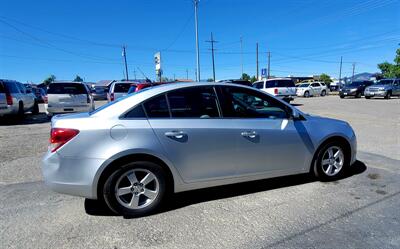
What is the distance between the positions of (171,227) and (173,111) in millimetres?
1345

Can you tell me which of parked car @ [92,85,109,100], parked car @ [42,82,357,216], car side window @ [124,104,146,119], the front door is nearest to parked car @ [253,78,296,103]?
parked car @ [42,82,357,216]

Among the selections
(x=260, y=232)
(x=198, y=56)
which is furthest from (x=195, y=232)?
(x=198, y=56)

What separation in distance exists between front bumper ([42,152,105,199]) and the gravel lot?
0.39 metres

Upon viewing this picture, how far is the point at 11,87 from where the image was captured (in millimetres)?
12031

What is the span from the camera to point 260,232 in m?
3.10

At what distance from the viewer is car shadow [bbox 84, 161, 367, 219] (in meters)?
3.74

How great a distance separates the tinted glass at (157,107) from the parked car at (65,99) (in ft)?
29.0

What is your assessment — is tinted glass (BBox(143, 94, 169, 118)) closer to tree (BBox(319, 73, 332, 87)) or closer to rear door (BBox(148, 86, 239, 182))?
rear door (BBox(148, 86, 239, 182))

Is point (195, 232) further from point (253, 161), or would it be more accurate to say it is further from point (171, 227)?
point (253, 161)

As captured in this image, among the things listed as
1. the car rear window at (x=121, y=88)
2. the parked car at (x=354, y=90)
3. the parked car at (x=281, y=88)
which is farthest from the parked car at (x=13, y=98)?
the parked car at (x=354, y=90)

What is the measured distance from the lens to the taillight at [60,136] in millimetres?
3281

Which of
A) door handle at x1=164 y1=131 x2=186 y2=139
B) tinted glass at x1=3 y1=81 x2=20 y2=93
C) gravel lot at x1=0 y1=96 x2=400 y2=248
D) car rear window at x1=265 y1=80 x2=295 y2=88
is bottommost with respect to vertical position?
gravel lot at x1=0 y1=96 x2=400 y2=248

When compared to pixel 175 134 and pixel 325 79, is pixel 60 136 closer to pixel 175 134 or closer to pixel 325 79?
pixel 175 134

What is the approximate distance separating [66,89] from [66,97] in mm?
354
